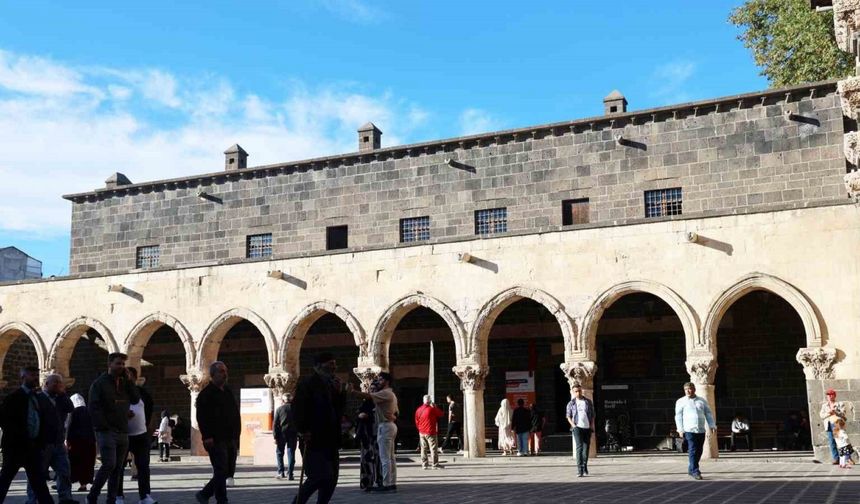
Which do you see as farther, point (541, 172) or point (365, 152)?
point (365, 152)

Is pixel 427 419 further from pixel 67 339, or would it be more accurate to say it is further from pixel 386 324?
pixel 67 339

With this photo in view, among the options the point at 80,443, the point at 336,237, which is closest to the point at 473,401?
the point at 336,237

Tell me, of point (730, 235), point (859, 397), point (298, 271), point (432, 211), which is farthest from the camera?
point (432, 211)

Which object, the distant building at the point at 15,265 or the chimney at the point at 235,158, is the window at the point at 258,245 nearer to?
the chimney at the point at 235,158

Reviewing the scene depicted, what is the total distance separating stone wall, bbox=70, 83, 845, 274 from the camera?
22.4m

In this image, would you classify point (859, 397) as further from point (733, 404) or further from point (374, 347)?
point (374, 347)

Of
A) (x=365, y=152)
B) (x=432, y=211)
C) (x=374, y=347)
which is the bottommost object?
(x=374, y=347)

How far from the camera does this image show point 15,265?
51.7 metres

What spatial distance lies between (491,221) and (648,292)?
6898 mm

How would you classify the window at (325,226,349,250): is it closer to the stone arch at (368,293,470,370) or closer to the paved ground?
the stone arch at (368,293,470,370)

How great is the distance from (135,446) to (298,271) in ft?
38.6

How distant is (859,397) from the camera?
16.9m

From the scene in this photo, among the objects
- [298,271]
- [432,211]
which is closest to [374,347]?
[298,271]

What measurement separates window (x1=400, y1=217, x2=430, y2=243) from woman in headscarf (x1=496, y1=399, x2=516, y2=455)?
5.63m
